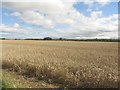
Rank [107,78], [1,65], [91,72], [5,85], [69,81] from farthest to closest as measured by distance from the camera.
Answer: [1,65], [91,72], [69,81], [107,78], [5,85]

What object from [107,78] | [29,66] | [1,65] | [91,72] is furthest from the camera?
[1,65]

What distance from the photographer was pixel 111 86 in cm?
1055

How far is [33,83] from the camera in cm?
1207

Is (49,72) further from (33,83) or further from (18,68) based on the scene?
(18,68)

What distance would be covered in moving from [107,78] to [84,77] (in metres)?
1.20

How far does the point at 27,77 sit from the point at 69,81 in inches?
119

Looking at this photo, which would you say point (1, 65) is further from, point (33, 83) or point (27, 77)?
point (33, 83)

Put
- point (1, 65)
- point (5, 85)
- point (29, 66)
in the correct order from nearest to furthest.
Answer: point (5, 85), point (29, 66), point (1, 65)

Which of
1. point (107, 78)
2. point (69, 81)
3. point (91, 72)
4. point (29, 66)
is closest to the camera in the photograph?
point (107, 78)

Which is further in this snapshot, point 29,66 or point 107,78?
point 29,66

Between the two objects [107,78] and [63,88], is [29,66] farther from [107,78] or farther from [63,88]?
[107,78]

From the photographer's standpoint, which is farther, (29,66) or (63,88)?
(29,66)

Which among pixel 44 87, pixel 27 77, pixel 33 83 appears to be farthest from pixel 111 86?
pixel 27 77

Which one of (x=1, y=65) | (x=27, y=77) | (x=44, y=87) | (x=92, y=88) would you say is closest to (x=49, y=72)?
(x=27, y=77)
